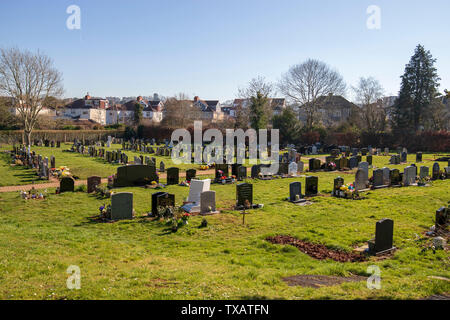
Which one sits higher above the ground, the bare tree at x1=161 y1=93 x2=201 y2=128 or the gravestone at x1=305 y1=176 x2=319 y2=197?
the bare tree at x1=161 y1=93 x2=201 y2=128

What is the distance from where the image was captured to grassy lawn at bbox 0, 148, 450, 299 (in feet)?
19.5

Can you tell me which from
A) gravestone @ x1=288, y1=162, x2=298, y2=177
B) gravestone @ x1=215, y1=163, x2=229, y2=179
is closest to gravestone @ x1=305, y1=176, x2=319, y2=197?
gravestone @ x1=215, y1=163, x2=229, y2=179

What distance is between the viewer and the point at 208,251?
9328 mm

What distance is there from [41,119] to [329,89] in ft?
152

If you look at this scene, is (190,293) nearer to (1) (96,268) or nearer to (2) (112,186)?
Answer: (1) (96,268)

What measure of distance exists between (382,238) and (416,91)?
44.9m

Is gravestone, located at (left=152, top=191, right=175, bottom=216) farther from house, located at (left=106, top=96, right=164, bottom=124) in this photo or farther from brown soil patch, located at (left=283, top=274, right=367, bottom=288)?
house, located at (left=106, top=96, right=164, bottom=124)

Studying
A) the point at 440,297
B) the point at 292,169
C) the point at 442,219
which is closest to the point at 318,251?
the point at 440,297

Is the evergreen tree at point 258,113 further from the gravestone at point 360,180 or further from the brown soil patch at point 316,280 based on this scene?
the brown soil patch at point 316,280

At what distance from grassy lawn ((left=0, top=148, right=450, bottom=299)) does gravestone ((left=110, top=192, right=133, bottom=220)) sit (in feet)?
1.55

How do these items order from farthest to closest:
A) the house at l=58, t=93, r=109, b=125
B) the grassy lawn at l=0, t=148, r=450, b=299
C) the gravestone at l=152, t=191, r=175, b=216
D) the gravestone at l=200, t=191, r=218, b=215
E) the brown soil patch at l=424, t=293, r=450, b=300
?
the house at l=58, t=93, r=109, b=125, the gravestone at l=200, t=191, r=218, b=215, the gravestone at l=152, t=191, r=175, b=216, the grassy lawn at l=0, t=148, r=450, b=299, the brown soil patch at l=424, t=293, r=450, b=300

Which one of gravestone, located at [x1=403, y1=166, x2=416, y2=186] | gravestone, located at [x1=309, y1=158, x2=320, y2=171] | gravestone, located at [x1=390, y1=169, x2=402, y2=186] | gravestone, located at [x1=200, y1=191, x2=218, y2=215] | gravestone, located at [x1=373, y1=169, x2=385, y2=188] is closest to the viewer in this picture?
gravestone, located at [x1=200, y1=191, x2=218, y2=215]
